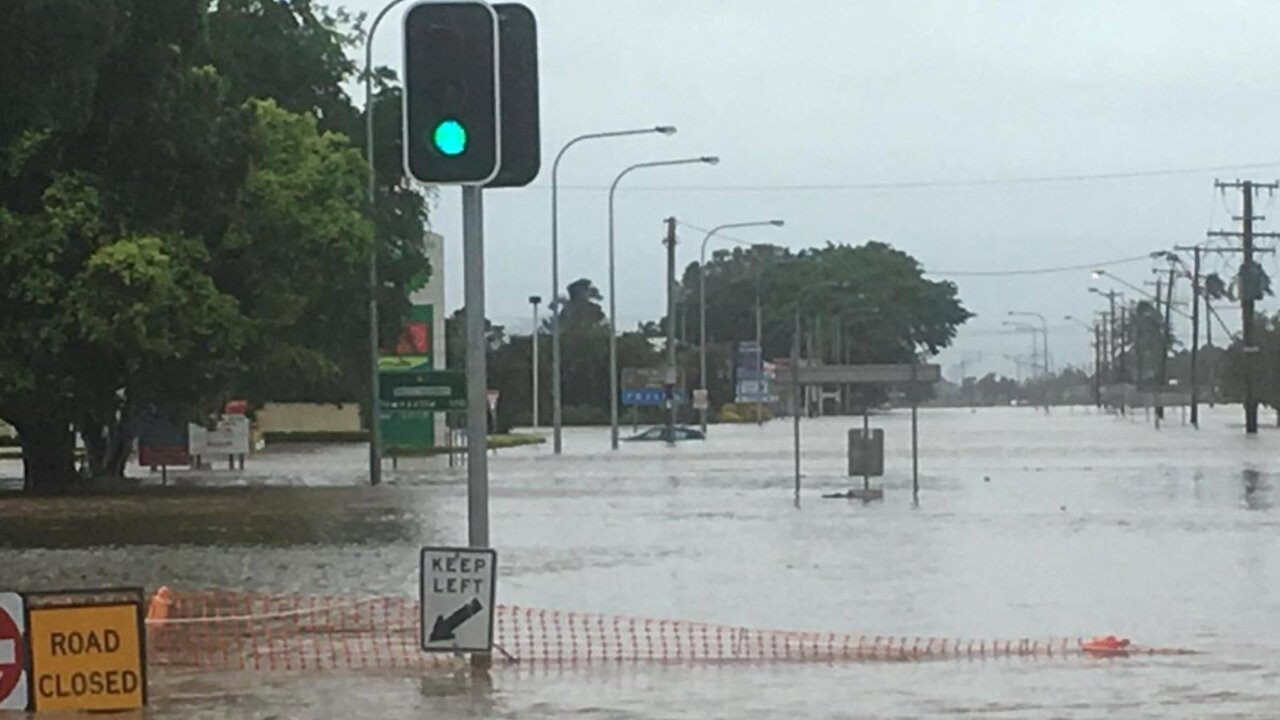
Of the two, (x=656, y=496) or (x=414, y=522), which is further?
(x=656, y=496)

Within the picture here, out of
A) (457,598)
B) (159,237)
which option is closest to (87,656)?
(457,598)

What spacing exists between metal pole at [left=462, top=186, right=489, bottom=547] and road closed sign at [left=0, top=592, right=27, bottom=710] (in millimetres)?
2928

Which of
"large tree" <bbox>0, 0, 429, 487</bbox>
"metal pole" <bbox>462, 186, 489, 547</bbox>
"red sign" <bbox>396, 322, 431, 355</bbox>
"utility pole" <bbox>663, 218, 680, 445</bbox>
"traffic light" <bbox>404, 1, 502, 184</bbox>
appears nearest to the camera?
"traffic light" <bbox>404, 1, 502, 184</bbox>

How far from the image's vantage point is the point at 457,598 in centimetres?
1472

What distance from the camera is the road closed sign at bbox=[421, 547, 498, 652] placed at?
572 inches

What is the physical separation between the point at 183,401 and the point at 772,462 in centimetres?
2030

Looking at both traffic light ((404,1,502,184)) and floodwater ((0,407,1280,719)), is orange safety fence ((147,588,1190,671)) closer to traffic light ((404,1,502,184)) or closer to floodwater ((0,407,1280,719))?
floodwater ((0,407,1280,719))

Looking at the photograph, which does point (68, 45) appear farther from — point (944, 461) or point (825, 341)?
point (825, 341)

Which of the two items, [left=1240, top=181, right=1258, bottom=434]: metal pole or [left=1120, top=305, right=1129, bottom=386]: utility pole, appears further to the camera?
[left=1120, top=305, right=1129, bottom=386]: utility pole

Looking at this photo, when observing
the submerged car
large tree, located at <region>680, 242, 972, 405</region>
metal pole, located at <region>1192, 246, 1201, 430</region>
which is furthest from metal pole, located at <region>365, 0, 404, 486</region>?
large tree, located at <region>680, 242, 972, 405</region>

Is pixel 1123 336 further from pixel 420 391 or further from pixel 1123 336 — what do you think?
pixel 420 391

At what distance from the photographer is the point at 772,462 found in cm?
5878

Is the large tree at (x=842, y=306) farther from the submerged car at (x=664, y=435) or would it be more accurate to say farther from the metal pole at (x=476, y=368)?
the metal pole at (x=476, y=368)

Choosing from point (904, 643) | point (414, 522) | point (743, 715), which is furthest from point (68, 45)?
point (743, 715)
